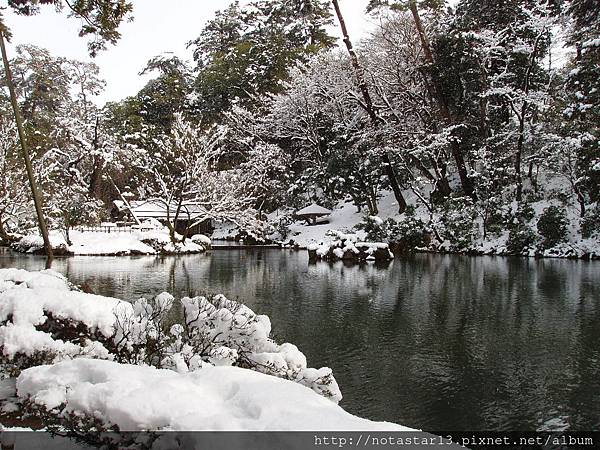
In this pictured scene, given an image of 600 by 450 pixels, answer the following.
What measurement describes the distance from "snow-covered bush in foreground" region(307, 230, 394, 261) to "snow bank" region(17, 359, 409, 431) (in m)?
16.7

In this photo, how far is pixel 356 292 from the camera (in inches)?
464

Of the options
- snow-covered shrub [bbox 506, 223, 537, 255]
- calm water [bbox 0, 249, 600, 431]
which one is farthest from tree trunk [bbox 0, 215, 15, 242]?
snow-covered shrub [bbox 506, 223, 537, 255]

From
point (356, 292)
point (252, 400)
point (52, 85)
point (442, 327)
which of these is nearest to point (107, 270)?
point (356, 292)

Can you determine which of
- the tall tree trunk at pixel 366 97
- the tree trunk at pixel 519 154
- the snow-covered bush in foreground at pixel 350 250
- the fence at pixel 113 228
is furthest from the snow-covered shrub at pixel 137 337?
the tall tree trunk at pixel 366 97

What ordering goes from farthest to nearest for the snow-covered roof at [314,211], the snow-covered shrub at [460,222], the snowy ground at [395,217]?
the snow-covered roof at [314,211], the snow-covered shrub at [460,222], the snowy ground at [395,217]

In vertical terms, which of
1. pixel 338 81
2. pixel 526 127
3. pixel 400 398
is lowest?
pixel 400 398

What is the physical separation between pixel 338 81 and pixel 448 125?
660 centimetres

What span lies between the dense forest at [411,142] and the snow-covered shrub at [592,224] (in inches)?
2.2

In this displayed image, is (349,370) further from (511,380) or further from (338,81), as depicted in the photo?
(338,81)

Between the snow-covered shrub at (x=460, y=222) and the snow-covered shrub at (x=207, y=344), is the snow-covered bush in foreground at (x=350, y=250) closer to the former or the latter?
the snow-covered shrub at (x=460, y=222)

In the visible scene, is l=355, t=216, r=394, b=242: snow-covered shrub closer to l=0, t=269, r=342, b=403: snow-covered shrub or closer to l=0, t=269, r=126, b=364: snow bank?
l=0, t=269, r=342, b=403: snow-covered shrub

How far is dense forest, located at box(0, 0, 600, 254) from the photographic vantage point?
2052 cm

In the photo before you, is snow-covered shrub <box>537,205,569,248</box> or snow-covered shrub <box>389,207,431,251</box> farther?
snow-covered shrub <box>389,207,431,251</box>

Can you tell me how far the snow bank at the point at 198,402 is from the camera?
8.31 feet
